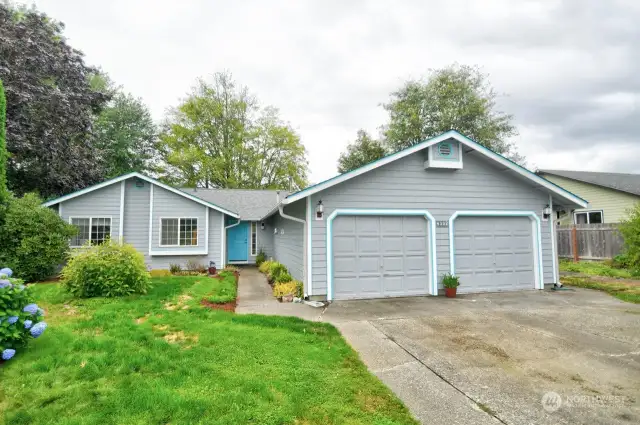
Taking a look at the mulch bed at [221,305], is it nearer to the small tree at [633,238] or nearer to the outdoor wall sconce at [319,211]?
the outdoor wall sconce at [319,211]

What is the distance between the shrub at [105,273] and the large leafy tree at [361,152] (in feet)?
72.1

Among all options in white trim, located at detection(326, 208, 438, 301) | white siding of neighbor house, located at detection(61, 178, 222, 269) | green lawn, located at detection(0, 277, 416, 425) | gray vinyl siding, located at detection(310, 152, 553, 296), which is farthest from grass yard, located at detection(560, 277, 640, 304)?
white siding of neighbor house, located at detection(61, 178, 222, 269)

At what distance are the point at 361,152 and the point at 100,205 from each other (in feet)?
69.0

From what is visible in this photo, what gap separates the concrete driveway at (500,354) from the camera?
3031 millimetres

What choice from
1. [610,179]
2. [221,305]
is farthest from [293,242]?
[610,179]

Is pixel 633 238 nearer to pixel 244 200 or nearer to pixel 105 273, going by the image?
pixel 105 273

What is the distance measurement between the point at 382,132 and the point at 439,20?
1897 cm

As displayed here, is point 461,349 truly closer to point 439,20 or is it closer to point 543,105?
point 439,20

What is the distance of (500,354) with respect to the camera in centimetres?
437

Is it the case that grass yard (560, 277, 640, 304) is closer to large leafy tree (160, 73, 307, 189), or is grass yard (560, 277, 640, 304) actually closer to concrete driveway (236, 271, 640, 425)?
concrete driveway (236, 271, 640, 425)

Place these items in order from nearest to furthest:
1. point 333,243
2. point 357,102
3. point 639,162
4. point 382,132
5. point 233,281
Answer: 1. point 333,243
2. point 233,281
3. point 357,102
4. point 382,132
5. point 639,162

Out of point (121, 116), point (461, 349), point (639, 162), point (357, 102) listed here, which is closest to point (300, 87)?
point (357, 102)

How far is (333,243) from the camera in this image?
809cm

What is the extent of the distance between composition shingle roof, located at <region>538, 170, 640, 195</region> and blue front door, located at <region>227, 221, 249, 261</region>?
18892 mm
